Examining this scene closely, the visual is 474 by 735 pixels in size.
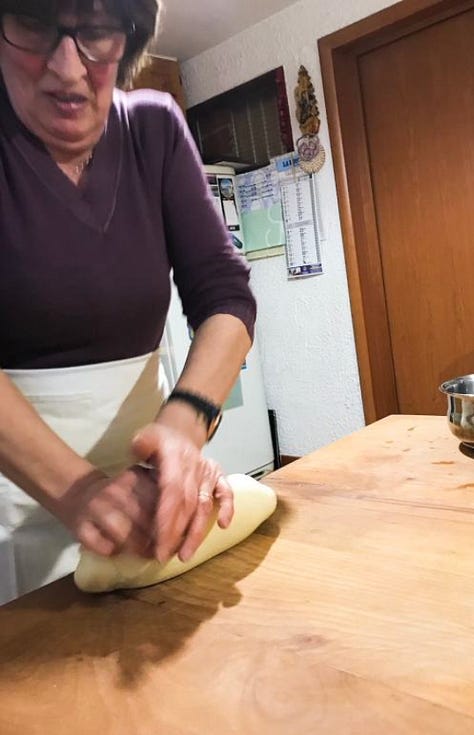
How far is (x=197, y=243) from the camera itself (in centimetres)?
89

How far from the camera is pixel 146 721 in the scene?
0.42 m

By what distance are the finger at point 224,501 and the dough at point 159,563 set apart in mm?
39


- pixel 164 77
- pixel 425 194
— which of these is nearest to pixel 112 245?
pixel 425 194

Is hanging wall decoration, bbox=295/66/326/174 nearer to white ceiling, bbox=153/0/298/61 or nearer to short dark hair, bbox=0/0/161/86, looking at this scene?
white ceiling, bbox=153/0/298/61

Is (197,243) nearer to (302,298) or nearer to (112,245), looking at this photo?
(112,245)

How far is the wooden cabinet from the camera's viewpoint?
110 inches

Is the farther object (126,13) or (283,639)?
(126,13)

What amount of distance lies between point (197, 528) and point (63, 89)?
477 millimetres

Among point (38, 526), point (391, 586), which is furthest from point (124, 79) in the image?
point (391, 586)

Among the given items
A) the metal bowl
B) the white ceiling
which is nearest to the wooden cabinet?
the white ceiling

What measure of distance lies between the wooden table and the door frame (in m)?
1.79

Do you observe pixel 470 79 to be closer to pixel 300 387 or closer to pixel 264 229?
pixel 264 229

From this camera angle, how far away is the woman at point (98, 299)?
604 millimetres

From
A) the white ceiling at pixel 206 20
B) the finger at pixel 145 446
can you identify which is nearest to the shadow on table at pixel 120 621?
the finger at pixel 145 446
